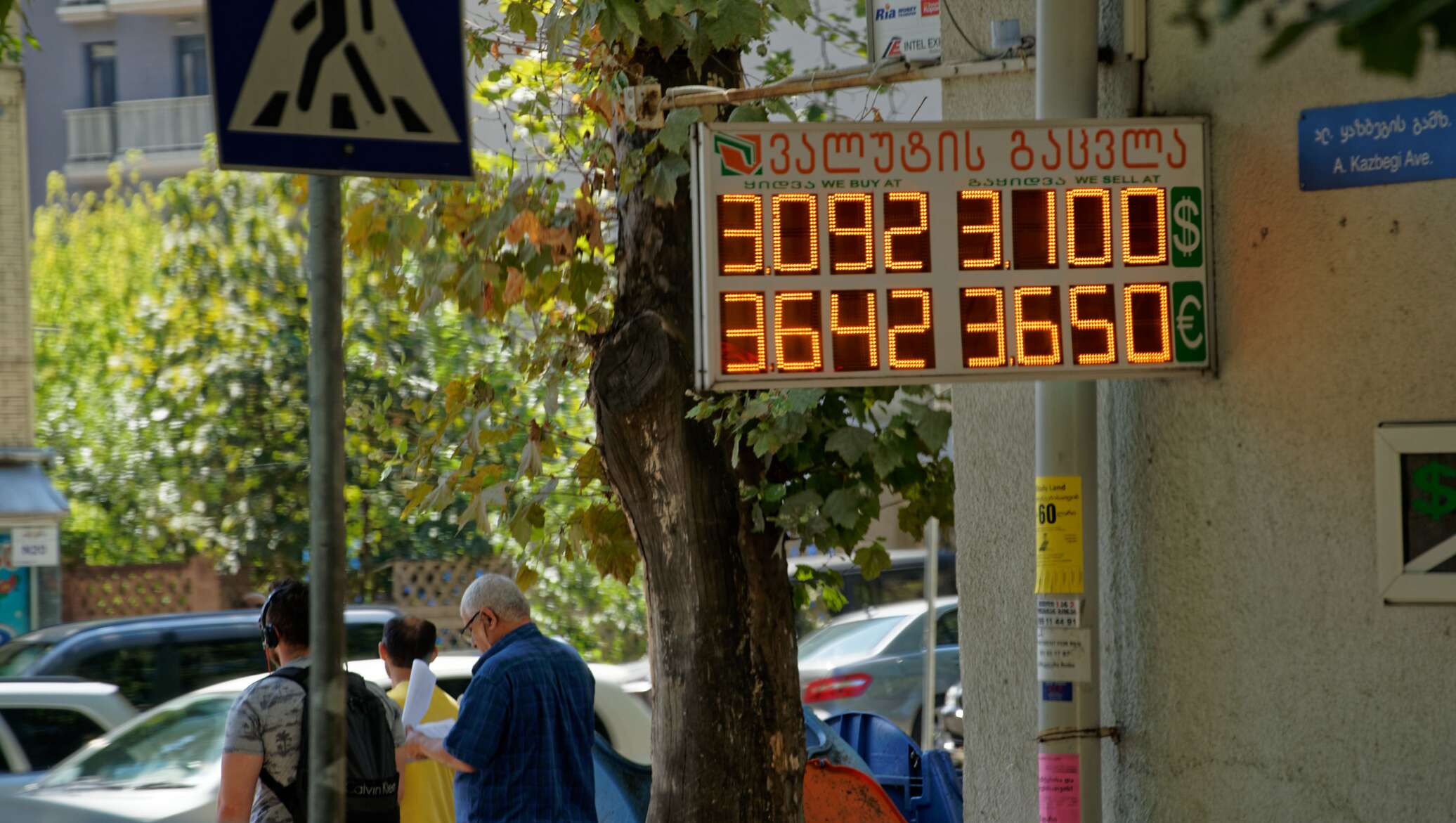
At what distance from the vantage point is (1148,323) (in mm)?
4781

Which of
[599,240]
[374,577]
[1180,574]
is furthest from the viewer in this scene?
[374,577]

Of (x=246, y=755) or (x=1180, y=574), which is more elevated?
(x=1180, y=574)

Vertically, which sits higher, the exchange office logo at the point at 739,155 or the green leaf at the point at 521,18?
the green leaf at the point at 521,18

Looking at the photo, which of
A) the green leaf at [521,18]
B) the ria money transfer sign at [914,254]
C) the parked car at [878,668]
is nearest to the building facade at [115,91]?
the parked car at [878,668]

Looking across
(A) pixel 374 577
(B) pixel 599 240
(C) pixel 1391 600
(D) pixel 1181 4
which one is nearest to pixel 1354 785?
(C) pixel 1391 600

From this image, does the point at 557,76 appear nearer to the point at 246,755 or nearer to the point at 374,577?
the point at 246,755

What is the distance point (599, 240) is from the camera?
26.9 ft

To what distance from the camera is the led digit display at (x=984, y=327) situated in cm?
469

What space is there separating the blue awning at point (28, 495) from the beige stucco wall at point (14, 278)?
40 cm

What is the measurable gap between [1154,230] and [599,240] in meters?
3.86

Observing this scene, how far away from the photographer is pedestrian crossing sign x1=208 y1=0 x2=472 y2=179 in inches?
150

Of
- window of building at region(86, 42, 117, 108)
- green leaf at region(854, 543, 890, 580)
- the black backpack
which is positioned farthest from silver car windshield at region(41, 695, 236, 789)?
window of building at region(86, 42, 117, 108)

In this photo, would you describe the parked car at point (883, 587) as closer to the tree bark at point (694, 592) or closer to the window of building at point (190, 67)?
the tree bark at point (694, 592)

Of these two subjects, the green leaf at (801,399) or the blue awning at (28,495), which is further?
the blue awning at (28,495)
